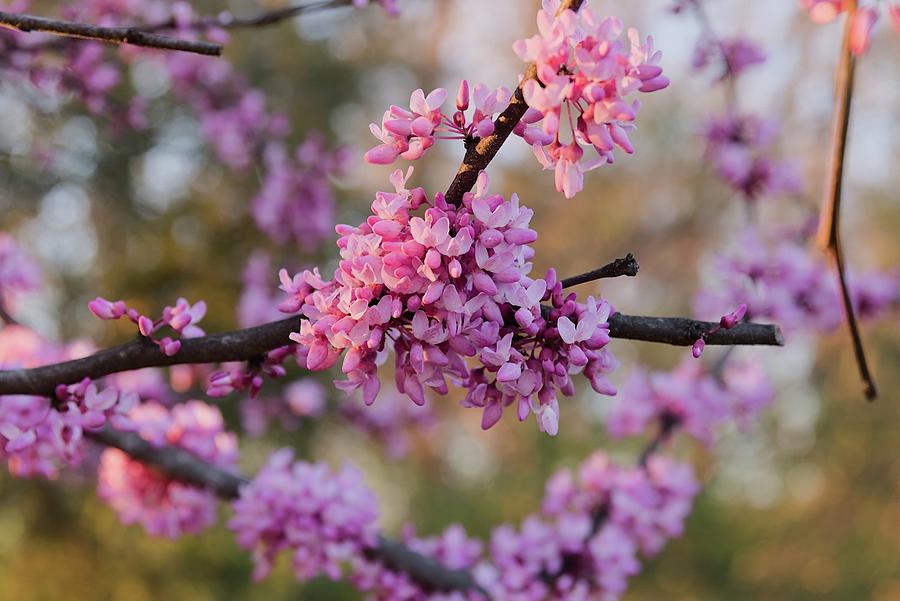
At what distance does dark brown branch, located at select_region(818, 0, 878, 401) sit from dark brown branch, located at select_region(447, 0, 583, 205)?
27 centimetres

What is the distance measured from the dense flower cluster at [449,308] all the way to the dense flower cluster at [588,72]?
3.7 inches

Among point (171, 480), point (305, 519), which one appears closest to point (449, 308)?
point (305, 519)

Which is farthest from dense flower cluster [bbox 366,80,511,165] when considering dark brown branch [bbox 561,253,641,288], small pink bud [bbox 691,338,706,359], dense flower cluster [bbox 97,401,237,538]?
dense flower cluster [bbox 97,401,237,538]

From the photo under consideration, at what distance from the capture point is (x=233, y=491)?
1.67 meters

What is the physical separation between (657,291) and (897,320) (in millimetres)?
7340

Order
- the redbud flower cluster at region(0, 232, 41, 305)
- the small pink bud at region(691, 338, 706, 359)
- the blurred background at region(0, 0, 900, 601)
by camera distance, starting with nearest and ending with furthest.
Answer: the small pink bud at region(691, 338, 706, 359) < the redbud flower cluster at region(0, 232, 41, 305) < the blurred background at region(0, 0, 900, 601)

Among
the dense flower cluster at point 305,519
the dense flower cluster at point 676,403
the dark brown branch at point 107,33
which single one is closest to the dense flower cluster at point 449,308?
the dark brown branch at point 107,33

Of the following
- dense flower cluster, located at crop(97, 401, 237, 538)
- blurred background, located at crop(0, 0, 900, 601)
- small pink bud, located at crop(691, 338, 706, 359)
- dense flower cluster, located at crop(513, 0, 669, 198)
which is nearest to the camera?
dense flower cluster, located at crop(513, 0, 669, 198)

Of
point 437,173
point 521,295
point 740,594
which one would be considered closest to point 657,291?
point 437,173

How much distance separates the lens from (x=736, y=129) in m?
2.35

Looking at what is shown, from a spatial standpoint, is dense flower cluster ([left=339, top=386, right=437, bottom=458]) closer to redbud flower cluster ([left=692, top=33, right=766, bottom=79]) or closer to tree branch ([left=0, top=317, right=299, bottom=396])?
redbud flower cluster ([left=692, top=33, right=766, bottom=79])

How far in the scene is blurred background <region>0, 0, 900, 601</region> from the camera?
385 cm

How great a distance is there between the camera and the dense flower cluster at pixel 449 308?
79 cm

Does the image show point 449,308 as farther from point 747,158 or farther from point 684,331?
point 747,158
